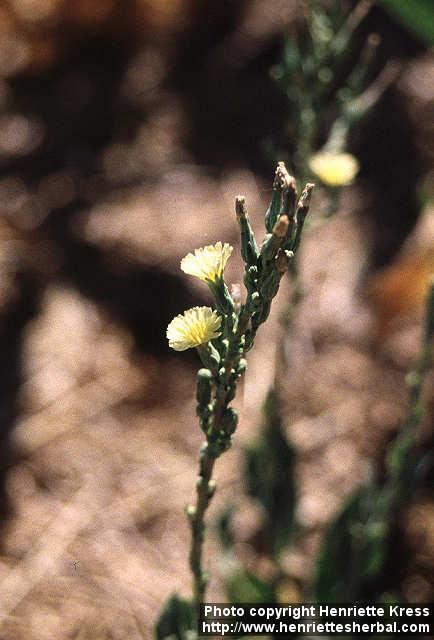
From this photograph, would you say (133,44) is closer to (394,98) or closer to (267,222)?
(394,98)

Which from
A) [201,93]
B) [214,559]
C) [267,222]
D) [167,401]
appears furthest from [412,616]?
[201,93]

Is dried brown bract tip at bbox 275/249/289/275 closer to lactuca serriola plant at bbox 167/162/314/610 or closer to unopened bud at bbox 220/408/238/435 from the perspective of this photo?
lactuca serriola plant at bbox 167/162/314/610

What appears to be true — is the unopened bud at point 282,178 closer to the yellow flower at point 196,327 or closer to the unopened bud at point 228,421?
the yellow flower at point 196,327

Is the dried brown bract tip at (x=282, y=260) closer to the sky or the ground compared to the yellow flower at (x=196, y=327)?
closer to the sky

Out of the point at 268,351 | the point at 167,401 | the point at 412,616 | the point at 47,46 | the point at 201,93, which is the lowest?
the point at 412,616

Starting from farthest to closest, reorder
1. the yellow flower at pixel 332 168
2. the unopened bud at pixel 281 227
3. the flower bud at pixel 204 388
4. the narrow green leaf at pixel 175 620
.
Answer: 1. the yellow flower at pixel 332 168
2. the narrow green leaf at pixel 175 620
3. the flower bud at pixel 204 388
4. the unopened bud at pixel 281 227

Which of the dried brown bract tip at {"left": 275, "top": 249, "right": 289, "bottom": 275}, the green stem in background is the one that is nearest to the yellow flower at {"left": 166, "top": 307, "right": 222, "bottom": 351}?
the dried brown bract tip at {"left": 275, "top": 249, "right": 289, "bottom": 275}

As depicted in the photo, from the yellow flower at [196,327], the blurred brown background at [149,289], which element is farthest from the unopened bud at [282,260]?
the blurred brown background at [149,289]
